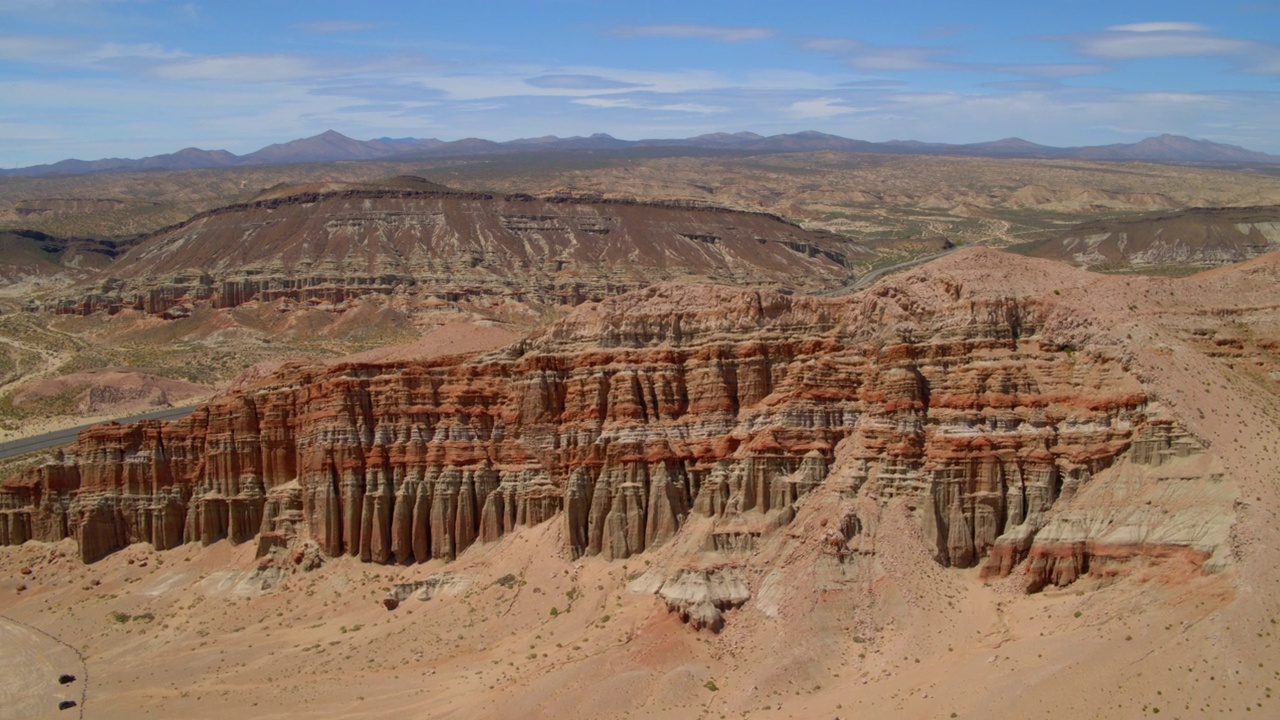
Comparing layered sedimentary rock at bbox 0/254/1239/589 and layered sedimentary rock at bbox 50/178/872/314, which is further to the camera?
layered sedimentary rock at bbox 50/178/872/314

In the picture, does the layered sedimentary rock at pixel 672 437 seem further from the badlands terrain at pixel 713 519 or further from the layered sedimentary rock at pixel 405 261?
the layered sedimentary rock at pixel 405 261

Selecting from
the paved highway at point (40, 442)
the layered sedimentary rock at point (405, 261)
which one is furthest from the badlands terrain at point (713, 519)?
the layered sedimentary rock at point (405, 261)

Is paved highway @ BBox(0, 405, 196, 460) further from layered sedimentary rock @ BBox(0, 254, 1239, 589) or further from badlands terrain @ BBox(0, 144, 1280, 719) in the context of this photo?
layered sedimentary rock @ BBox(0, 254, 1239, 589)

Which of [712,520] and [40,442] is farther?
[40,442]

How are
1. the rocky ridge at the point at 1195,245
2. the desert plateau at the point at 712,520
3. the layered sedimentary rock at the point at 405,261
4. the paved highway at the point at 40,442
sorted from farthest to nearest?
the rocky ridge at the point at 1195,245 < the layered sedimentary rock at the point at 405,261 < the paved highway at the point at 40,442 < the desert plateau at the point at 712,520

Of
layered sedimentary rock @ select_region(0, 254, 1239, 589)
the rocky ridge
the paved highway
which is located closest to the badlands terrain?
layered sedimentary rock @ select_region(0, 254, 1239, 589)

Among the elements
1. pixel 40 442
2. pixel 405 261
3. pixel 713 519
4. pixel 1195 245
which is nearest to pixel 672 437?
pixel 713 519

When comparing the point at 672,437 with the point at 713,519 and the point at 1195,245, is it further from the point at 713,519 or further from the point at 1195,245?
the point at 1195,245
